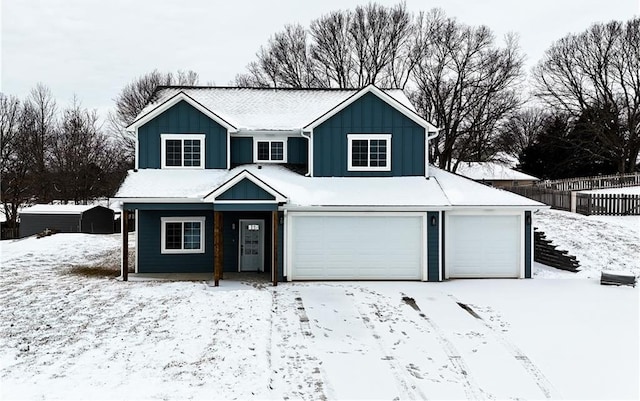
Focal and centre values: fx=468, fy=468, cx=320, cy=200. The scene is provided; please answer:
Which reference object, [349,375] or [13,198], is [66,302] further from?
[13,198]

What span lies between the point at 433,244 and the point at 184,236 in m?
8.73

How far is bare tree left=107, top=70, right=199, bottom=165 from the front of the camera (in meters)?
40.1

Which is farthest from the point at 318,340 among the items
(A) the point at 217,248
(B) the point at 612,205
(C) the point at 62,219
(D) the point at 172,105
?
(C) the point at 62,219

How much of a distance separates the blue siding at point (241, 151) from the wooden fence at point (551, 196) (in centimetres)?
1737

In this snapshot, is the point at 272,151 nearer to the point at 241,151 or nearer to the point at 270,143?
the point at 270,143

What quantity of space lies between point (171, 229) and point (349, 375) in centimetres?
1075

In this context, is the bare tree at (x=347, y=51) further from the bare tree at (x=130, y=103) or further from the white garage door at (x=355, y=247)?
the white garage door at (x=355, y=247)

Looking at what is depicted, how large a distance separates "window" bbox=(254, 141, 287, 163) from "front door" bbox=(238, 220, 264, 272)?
2674 millimetres

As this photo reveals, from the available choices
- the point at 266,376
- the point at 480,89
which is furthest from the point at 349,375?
the point at 480,89

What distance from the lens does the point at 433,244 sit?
15719 mm

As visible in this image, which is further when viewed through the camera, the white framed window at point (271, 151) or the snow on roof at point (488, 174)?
the snow on roof at point (488, 174)

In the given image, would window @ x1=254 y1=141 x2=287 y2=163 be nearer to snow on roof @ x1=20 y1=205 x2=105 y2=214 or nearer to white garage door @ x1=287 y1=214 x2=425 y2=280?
white garage door @ x1=287 y1=214 x2=425 y2=280

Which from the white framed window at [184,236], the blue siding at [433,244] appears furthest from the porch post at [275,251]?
the blue siding at [433,244]

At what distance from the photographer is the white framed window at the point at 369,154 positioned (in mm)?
16953
